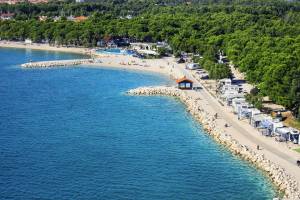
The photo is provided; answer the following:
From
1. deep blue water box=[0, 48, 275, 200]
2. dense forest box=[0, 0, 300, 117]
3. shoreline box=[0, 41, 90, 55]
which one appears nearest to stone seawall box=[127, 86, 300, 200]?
deep blue water box=[0, 48, 275, 200]

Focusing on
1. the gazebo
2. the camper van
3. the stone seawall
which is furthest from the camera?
the camper van

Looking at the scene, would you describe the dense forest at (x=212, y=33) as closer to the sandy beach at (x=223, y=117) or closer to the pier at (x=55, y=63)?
the sandy beach at (x=223, y=117)

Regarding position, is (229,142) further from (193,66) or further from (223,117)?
(193,66)

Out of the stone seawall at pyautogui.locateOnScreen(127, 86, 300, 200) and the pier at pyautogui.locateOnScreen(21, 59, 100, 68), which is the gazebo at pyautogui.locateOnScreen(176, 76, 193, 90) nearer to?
the stone seawall at pyautogui.locateOnScreen(127, 86, 300, 200)

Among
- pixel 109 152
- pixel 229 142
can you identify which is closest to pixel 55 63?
pixel 109 152

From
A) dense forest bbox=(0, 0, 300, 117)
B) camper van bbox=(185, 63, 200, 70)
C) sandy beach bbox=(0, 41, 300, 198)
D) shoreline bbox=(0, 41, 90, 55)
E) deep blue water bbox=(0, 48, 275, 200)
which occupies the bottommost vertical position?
deep blue water bbox=(0, 48, 275, 200)

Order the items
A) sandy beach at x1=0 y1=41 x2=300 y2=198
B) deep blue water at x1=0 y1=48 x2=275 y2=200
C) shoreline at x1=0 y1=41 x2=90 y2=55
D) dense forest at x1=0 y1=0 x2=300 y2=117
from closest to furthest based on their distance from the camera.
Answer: deep blue water at x1=0 y1=48 x2=275 y2=200 → sandy beach at x1=0 y1=41 x2=300 y2=198 → dense forest at x1=0 y1=0 x2=300 y2=117 → shoreline at x1=0 y1=41 x2=90 y2=55
